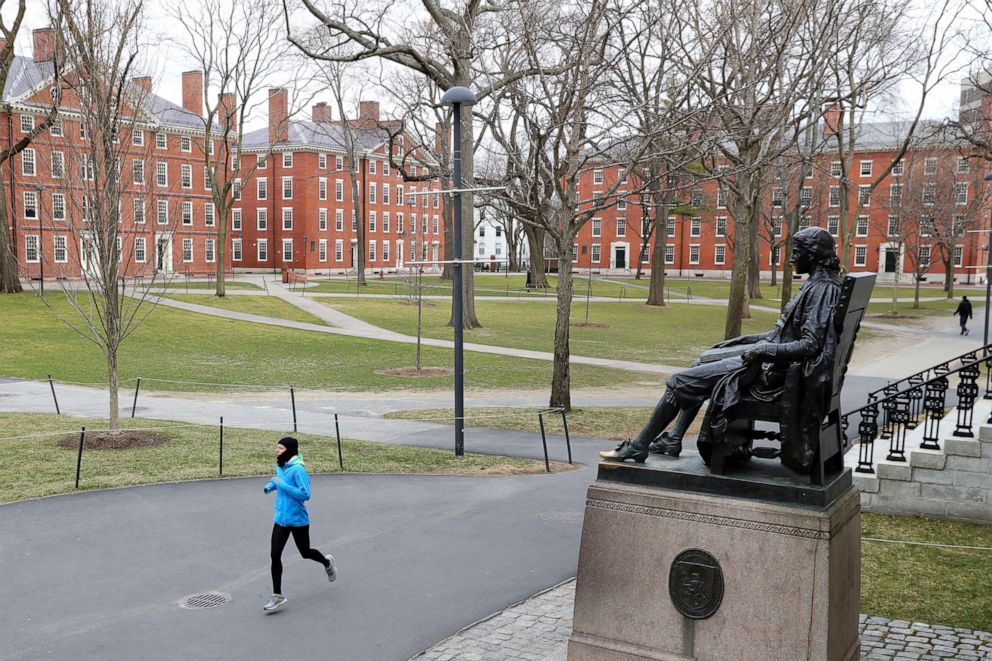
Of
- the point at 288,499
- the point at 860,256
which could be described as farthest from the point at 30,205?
the point at 860,256

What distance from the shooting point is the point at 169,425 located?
1742 centimetres

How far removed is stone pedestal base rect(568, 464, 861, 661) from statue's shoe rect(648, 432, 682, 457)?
1.52 feet

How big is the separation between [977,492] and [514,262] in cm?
8811

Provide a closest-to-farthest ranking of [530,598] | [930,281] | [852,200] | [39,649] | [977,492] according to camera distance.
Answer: [39,649], [530,598], [977,492], [852,200], [930,281]

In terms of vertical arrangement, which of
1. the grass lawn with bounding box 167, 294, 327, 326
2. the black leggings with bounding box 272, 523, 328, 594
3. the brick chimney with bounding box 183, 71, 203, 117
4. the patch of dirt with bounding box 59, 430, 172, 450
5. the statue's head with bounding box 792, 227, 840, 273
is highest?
the brick chimney with bounding box 183, 71, 203, 117

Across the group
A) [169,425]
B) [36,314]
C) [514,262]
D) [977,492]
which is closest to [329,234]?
[514,262]

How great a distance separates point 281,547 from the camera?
844cm

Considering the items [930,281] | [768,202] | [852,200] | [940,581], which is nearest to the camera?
[940,581]

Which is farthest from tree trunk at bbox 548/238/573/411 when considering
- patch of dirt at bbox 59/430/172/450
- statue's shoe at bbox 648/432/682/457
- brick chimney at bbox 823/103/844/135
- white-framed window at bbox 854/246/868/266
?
white-framed window at bbox 854/246/868/266

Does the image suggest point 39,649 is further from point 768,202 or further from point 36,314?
point 768,202

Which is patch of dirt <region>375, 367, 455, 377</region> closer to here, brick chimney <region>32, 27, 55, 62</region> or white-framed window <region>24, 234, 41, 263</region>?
brick chimney <region>32, 27, 55, 62</region>

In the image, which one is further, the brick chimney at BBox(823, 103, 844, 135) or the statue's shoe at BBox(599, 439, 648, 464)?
the brick chimney at BBox(823, 103, 844, 135)

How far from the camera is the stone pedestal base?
6191 millimetres

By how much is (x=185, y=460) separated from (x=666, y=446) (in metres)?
9.70
